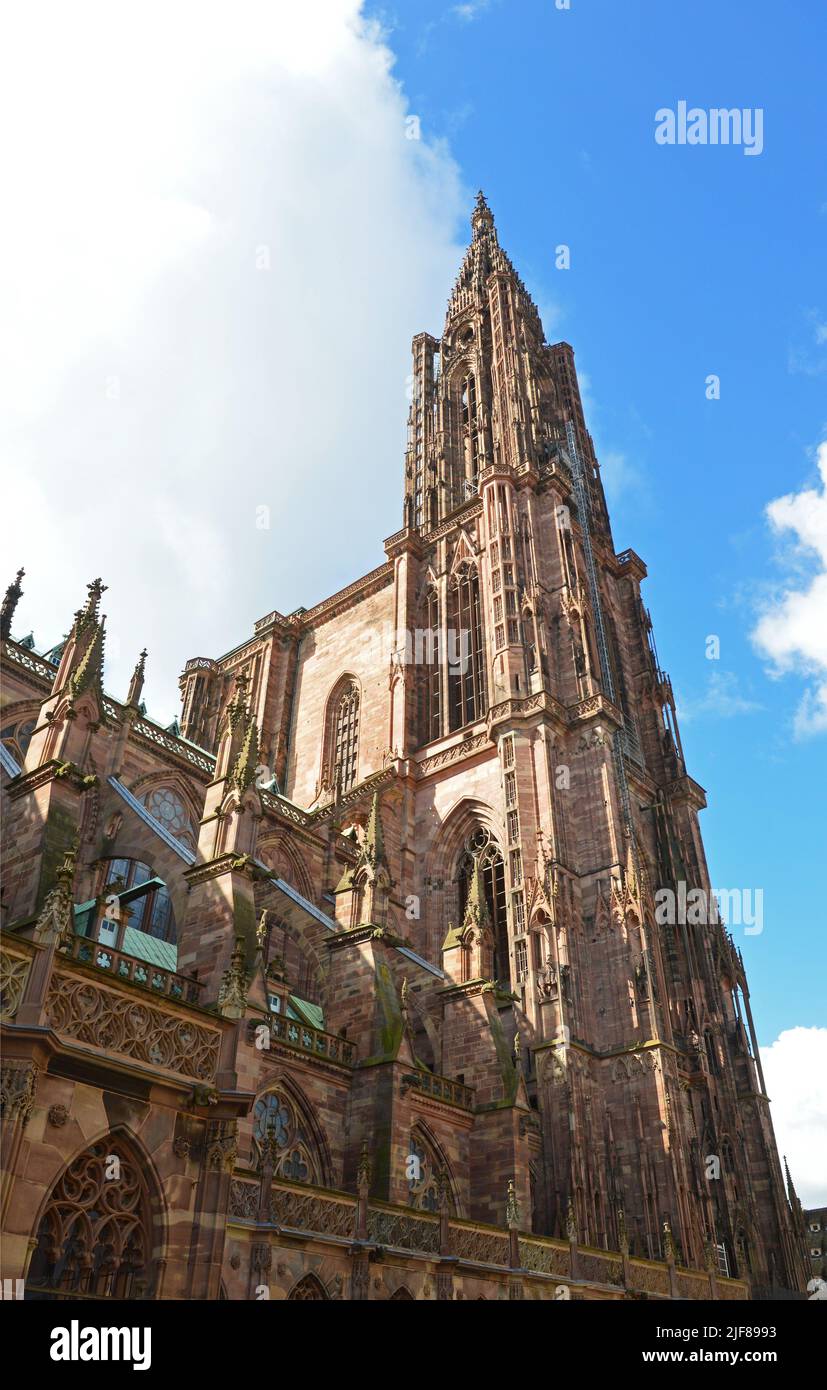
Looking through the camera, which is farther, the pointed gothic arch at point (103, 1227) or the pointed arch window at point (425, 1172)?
the pointed arch window at point (425, 1172)

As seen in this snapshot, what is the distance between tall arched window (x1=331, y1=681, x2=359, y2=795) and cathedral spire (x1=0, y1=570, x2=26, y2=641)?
590 inches

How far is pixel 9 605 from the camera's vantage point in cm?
2997

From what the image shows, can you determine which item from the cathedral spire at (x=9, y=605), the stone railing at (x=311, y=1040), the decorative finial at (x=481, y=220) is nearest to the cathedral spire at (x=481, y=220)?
the decorative finial at (x=481, y=220)

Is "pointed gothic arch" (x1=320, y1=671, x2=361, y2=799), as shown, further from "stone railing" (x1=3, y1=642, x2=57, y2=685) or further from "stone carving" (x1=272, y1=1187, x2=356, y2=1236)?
"stone carving" (x1=272, y1=1187, x2=356, y2=1236)

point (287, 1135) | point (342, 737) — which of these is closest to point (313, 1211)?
point (287, 1135)

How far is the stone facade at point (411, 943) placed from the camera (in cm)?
1101

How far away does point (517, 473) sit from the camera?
40.7 meters

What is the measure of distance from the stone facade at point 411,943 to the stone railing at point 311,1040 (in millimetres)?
95

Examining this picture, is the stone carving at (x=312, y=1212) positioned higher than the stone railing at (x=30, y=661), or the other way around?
the stone railing at (x=30, y=661)

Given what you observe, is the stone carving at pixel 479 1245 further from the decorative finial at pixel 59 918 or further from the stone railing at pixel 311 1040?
the decorative finial at pixel 59 918

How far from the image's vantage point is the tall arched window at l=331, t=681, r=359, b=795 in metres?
40.8
